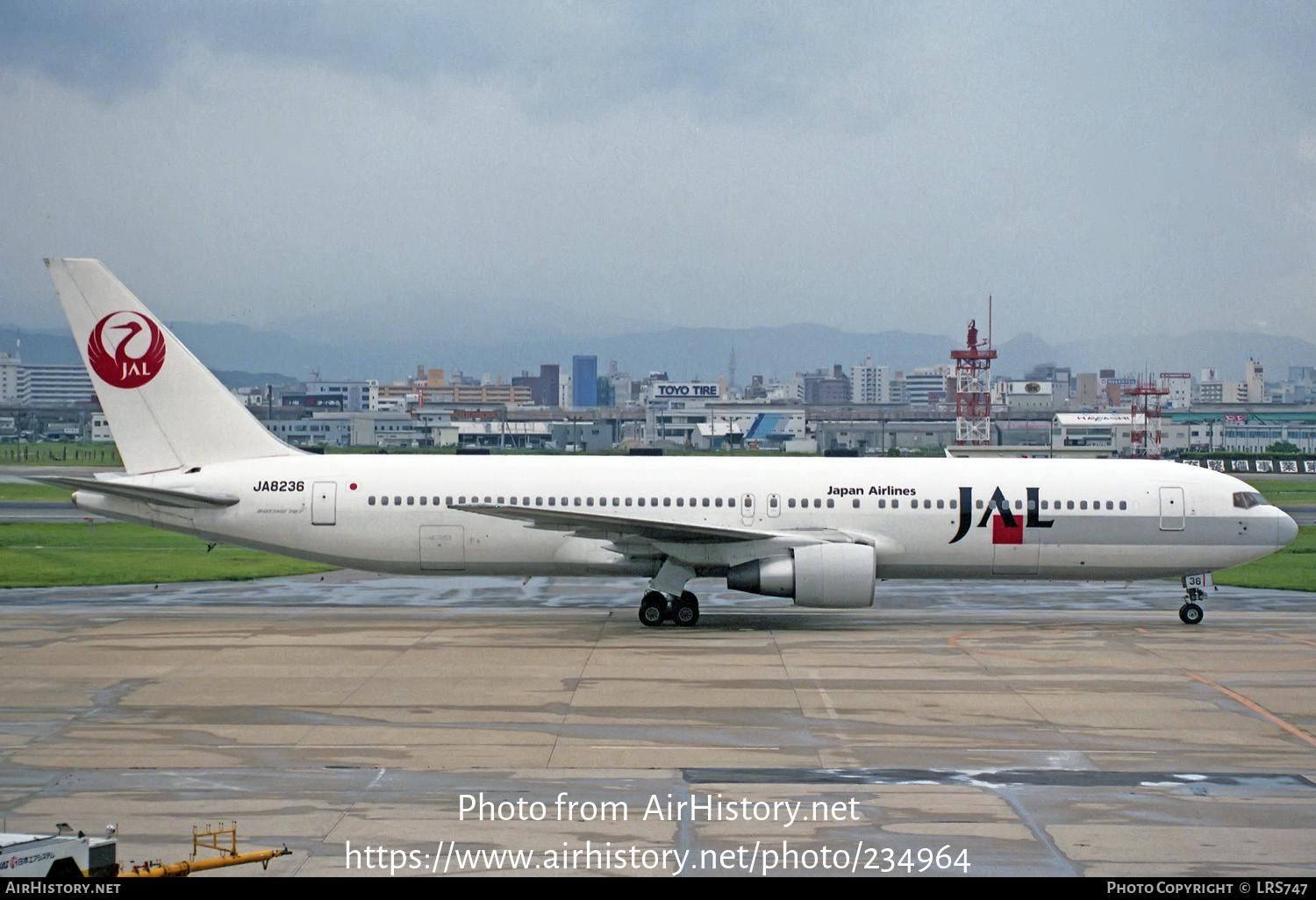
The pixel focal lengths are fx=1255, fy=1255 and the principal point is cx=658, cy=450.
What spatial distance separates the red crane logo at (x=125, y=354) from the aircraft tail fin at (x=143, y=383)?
0.02m

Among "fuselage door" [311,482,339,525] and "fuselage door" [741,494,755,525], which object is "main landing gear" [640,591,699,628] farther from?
"fuselage door" [311,482,339,525]

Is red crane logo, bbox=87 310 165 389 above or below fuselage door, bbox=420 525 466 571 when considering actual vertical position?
above

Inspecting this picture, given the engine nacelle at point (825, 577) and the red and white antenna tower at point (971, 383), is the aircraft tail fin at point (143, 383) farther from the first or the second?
the red and white antenna tower at point (971, 383)

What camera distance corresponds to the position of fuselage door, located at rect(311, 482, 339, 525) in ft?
92.4

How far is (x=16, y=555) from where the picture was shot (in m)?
38.8

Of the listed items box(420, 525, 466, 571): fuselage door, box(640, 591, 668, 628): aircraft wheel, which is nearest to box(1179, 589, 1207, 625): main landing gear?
box(640, 591, 668, 628): aircraft wheel

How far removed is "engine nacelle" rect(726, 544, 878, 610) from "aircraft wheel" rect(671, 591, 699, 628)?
175 centimetres

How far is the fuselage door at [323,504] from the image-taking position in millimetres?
28172

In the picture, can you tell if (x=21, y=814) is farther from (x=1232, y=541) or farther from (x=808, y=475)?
(x=1232, y=541)

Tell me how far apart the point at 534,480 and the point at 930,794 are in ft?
52.5

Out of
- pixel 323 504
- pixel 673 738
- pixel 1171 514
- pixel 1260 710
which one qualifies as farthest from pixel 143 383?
pixel 1171 514

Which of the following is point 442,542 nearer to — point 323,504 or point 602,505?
point 323,504

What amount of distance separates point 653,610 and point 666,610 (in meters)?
Answer: 0.32
